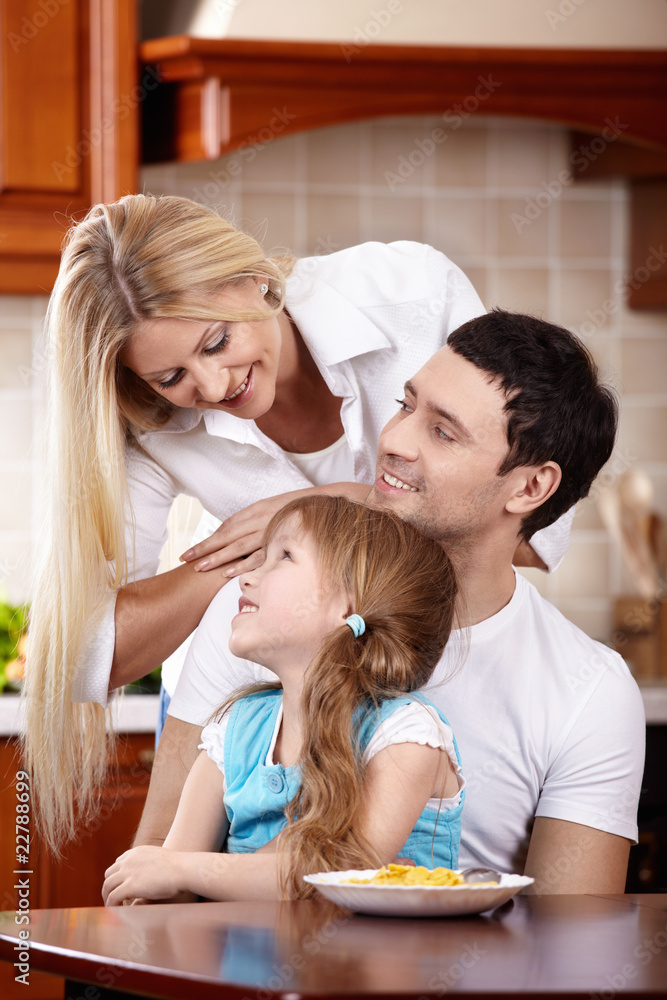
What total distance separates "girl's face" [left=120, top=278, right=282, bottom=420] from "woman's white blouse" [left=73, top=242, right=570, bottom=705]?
12 centimetres

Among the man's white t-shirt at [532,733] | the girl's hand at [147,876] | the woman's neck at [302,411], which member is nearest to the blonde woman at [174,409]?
the woman's neck at [302,411]

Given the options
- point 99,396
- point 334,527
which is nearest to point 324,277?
point 99,396

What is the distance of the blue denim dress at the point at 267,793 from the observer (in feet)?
4.12

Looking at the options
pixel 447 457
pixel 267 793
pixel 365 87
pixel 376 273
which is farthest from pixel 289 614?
pixel 365 87

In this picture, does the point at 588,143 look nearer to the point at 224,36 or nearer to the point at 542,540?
the point at 224,36

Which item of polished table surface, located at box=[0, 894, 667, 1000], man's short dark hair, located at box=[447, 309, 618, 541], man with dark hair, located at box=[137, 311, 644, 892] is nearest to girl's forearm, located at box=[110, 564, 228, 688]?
man with dark hair, located at box=[137, 311, 644, 892]

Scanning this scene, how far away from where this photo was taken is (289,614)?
1.30m

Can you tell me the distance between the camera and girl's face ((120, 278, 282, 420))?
1514 millimetres

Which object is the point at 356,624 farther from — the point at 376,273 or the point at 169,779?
the point at 376,273

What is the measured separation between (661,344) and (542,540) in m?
1.88

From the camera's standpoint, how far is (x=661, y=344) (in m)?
3.34

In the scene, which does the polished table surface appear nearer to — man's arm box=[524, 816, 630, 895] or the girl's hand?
the girl's hand

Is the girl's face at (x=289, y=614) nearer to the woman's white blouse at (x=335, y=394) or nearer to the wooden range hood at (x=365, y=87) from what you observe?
the woman's white blouse at (x=335, y=394)

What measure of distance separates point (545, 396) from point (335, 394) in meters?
0.37
